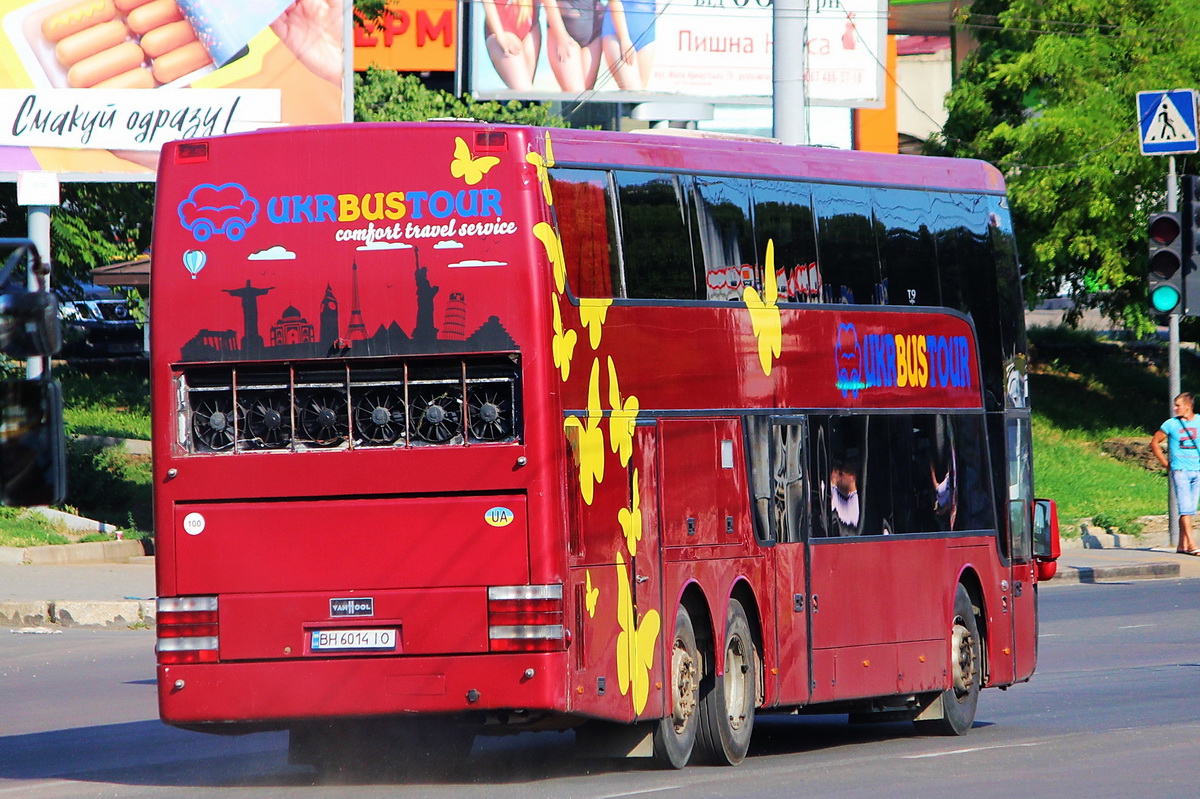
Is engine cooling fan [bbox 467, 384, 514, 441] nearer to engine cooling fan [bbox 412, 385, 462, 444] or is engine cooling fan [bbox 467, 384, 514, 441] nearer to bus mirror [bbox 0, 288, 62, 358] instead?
engine cooling fan [bbox 412, 385, 462, 444]

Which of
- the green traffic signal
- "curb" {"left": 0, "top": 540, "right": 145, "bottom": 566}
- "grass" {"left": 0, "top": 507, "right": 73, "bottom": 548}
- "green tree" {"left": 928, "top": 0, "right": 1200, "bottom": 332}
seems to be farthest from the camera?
"green tree" {"left": 928, "top": 0, "right": 1200, "bottom": 332}

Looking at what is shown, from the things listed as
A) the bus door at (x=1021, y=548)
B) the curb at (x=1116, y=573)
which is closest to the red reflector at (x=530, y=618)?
the bus door at (x=1021, y=548)

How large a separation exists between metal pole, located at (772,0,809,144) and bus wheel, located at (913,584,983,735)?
22.6ft

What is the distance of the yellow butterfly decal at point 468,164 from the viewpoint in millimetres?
11203

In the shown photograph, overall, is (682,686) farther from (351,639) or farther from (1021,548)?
(1021,548)

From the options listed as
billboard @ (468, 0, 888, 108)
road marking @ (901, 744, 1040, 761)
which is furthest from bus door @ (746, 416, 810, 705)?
billboard @ (468, 0, 888, 108)

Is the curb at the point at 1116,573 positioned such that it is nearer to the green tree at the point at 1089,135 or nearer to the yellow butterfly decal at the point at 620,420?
the green tree at the point at 1089,135

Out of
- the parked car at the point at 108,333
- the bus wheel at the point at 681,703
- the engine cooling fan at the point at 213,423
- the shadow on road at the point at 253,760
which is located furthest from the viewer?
the parked car at the point at 108,333

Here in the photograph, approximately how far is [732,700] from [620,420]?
213 cm

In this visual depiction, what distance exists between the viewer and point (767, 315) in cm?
1312

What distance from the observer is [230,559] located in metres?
11.2

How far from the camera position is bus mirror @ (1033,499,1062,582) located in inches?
652

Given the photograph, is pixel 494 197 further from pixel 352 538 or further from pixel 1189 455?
pixel 1189 455

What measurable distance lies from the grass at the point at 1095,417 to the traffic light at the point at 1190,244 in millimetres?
7347
